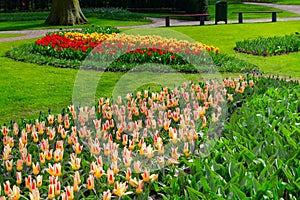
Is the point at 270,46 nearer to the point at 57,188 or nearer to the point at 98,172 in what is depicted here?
the point at 98,172

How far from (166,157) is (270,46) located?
30.3ft

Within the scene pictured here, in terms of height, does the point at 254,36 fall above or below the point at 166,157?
above

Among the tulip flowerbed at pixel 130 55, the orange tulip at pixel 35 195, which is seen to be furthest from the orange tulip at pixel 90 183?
the tulip flowerbed at pixel 130 55

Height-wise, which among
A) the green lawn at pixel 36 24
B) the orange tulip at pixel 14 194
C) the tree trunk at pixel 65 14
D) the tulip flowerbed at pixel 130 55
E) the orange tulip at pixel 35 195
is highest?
the tree trunk at pixel 65 14

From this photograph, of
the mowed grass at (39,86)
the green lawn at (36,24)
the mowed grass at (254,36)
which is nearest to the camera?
the mowed grass at (39,86)

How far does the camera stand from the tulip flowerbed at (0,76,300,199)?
11.0 ft

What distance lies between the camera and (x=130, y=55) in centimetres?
1092

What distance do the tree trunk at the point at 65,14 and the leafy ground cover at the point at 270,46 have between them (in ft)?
32.7

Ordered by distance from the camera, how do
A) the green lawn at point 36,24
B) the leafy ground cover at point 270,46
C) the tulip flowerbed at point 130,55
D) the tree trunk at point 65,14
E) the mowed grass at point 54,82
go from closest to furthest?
the mowed grass at point 54,82
the tulip flowerbed at point 130,55
the leafy ground cover at point 270,46
the green lawn at point 36,24
the tree trunk at point 65,14

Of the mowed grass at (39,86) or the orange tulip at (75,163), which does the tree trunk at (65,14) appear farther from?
the orange tulip at (75,163)

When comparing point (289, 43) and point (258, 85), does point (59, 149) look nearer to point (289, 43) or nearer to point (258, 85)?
point (258, 85)

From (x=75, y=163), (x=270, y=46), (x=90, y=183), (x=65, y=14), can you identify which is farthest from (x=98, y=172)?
(x=65, y=14)

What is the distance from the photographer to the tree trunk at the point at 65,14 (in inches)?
846

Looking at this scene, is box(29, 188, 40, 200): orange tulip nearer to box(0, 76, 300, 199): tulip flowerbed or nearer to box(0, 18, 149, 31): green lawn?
box(0, 76, 300, 199): tulip flowerbed
